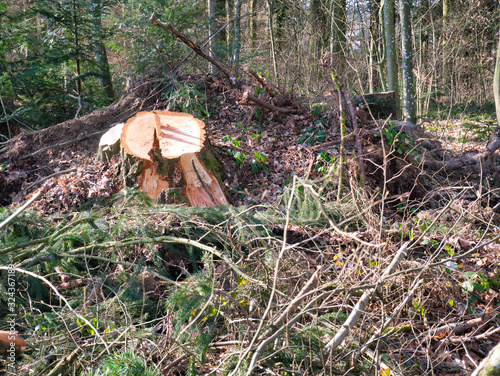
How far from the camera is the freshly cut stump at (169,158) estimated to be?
470 cm

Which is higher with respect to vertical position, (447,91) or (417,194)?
(447,91)

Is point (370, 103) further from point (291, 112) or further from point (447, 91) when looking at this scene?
point (447, 91)

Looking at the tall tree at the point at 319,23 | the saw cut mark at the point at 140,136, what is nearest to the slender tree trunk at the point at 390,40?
the tall tree at the point at 319,23

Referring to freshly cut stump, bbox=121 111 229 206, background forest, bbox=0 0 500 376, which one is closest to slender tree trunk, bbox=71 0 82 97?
background forest, bbox=0 0 500 376

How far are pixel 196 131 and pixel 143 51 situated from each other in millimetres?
3675

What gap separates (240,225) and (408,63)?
641 centimetres

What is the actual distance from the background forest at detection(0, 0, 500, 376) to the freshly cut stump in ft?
0.44

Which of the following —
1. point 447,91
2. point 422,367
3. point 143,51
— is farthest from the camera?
point 447,91

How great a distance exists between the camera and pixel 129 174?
4719 millimetres

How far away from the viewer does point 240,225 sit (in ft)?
9.34

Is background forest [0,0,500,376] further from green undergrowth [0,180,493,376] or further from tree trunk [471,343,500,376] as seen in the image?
tree trunk [471,343,500,376]

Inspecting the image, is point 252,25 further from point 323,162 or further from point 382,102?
point 323,162

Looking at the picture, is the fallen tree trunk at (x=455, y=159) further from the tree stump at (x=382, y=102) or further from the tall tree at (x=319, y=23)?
the tall tree at (x=319, y=23)

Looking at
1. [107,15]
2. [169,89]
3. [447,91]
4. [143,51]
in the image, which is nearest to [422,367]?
[169,89]
